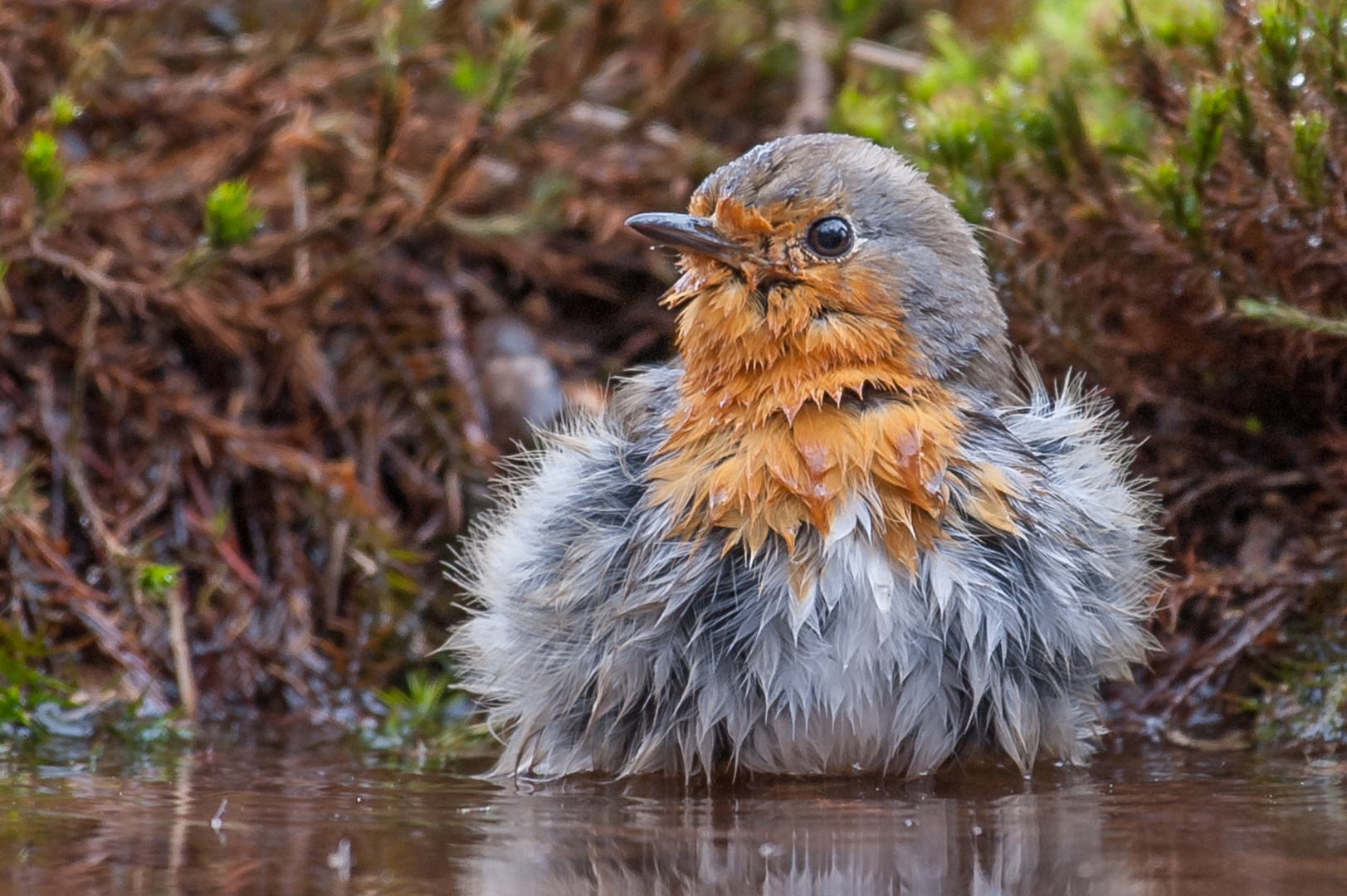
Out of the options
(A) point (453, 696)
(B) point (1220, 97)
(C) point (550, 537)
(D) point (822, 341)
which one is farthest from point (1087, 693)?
(A) point (453, 696)

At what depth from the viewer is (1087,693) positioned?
12.2 feet

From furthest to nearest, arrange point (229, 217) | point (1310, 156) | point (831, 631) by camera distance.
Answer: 1. point (229, 217)
2. point (1310, 156)
3. point (831, 631)

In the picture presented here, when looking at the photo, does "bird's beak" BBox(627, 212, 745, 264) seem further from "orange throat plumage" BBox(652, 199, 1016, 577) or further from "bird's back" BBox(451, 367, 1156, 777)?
"bird's back" BBox(451, 367, 1156, 777)

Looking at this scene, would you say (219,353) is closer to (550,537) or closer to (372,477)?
(372,477)

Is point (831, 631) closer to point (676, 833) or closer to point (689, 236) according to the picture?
point (676, 833)

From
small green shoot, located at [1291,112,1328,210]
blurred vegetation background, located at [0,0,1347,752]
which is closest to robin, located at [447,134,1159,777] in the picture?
blurred vegetation background, located at [0,0,1347,752]

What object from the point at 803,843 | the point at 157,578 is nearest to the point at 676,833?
the point at 803,843

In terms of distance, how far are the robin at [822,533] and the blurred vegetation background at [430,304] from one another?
596mm

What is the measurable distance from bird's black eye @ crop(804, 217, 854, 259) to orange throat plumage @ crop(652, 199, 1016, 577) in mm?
59

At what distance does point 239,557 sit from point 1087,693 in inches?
105

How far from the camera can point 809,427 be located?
3.57 m

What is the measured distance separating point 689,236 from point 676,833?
152 cm

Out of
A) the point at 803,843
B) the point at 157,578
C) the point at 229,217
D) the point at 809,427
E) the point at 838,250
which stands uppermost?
the point at 229,217

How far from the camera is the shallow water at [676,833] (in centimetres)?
242
